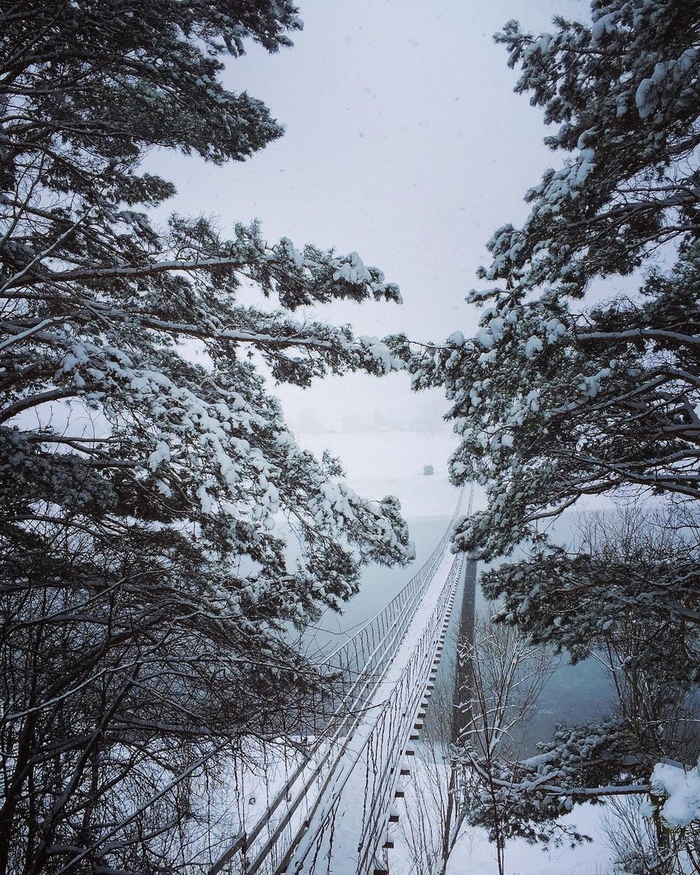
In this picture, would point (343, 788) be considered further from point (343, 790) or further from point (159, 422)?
point (159, 422)

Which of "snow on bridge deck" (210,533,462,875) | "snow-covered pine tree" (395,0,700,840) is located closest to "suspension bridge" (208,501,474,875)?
"snow on bridge deck" (210,533,462,875)

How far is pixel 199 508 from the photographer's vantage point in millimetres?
3846

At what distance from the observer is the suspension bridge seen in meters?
3.89

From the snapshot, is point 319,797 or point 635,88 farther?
point 319,797

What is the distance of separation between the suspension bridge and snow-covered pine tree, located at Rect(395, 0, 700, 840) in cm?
268

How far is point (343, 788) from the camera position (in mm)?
5316

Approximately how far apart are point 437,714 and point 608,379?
25.5 metres

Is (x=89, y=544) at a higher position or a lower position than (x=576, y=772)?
higher

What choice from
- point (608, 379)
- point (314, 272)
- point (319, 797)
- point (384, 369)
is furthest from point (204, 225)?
point (319, 797)

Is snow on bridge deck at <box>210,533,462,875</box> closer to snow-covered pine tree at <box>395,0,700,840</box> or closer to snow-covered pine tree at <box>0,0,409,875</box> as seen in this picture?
snow-covered pine tree at <box>0,0,409,875</box>

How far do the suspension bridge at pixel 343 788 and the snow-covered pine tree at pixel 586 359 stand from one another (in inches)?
106

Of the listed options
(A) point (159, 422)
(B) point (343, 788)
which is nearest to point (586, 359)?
(A) point (159, 422)

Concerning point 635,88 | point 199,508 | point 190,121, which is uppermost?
point 190,121

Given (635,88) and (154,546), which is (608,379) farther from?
(154,546)
